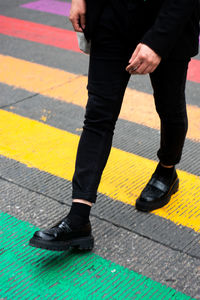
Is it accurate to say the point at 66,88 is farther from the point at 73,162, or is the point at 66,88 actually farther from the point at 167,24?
the point at 167,24

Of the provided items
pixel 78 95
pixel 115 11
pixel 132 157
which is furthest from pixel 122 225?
pixel 78 95

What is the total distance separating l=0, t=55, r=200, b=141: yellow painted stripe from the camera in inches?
173

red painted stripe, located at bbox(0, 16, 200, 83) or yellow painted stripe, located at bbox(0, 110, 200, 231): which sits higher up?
yellow painted stripe, located at bbox(0, 110, 200, 231)

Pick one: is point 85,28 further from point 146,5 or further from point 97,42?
point 146,5

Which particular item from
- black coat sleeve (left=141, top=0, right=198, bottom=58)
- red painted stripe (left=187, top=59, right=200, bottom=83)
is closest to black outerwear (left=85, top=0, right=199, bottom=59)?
black coat sleeve (left=141, top=0, right=198, bottom=58)

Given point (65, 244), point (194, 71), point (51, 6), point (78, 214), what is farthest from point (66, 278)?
point (51, 6)

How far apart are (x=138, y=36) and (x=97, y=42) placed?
19 cm

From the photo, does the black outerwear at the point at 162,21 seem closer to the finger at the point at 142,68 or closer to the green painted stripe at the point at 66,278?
the finger at the point at 142,68

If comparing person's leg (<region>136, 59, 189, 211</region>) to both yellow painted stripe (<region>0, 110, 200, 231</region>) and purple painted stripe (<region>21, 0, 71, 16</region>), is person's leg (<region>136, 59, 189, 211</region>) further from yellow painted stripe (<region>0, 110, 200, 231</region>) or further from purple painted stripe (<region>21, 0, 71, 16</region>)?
purple painted stripe (<region>21, 0, 71, 16</region>)

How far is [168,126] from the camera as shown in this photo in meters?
2.84

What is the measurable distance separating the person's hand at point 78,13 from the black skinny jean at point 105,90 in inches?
4.1

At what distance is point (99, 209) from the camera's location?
3.02 m

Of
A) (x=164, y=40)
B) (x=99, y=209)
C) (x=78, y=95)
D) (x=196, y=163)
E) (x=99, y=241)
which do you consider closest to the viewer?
(x=164, y=40)

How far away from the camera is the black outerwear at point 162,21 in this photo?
2.28 metres
